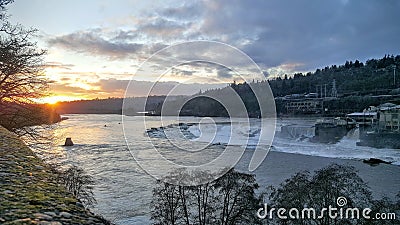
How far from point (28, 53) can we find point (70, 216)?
11.1m

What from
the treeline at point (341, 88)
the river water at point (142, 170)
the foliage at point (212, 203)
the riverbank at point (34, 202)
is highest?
the treeline at point (341, 88)

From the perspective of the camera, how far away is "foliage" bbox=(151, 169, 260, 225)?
1155 cm

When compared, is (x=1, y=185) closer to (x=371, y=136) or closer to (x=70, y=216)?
(x=70, y=216)

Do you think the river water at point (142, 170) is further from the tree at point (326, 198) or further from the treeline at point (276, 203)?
the tree at point (326, 198)

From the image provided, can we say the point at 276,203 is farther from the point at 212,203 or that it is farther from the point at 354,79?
the point at 354,79

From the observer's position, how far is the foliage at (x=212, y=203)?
37.9ft

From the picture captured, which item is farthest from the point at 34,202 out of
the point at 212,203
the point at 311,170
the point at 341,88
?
the point at 341,88

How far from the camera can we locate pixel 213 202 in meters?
12.6

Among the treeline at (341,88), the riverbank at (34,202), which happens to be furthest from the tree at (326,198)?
the treeline at (341,88)

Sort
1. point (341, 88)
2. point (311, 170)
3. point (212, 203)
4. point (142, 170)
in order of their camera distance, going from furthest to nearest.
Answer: point (341, 88), point (311, 170), point (142, 170), point (212, 203)

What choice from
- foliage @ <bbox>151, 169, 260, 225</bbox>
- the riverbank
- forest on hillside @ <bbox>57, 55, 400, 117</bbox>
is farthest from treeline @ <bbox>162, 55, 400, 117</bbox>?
the riverbank

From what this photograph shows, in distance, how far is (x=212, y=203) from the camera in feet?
41.8

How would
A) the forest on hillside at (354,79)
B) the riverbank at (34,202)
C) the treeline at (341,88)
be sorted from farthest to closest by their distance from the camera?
the forest on hillside at (354,79) < the treeline at (341,88) < the riverbank at (34,202)

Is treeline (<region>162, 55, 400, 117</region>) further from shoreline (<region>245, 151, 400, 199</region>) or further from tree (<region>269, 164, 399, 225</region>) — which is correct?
tree (<region>269, 164, 399, 225</region>)
